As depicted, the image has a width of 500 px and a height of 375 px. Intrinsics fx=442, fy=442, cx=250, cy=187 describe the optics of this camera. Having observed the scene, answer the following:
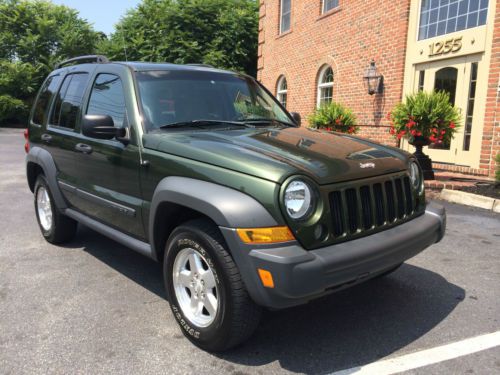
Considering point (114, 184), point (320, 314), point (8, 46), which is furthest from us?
point (8, 46)

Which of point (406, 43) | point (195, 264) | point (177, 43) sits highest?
point (177, 43)

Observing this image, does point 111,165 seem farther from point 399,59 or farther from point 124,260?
point 399,59

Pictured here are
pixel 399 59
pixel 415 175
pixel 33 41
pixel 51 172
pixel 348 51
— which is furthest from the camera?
pixel 33 41

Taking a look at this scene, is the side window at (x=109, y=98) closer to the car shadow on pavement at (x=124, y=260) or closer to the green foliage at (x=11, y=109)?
the car shadow on pavement at (x=124, y=260)

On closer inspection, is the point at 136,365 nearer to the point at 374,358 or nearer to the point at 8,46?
the point at 374,358

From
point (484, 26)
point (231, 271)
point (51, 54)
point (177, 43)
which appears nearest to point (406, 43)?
point (484, 26)

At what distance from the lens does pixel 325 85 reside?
14.2 meters

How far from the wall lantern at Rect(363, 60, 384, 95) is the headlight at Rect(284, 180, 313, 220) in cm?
997

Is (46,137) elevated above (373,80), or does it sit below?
below

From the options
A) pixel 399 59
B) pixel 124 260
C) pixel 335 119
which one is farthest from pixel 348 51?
pixel 124 260

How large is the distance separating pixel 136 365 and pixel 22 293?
1.59 metres

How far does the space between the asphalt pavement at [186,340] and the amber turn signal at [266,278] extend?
0.62 meters

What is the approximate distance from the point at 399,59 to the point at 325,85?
348cm

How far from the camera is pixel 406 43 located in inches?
427
